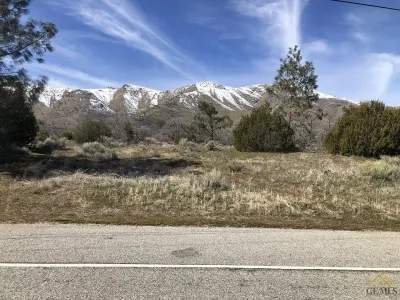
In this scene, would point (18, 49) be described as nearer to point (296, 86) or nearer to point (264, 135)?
Result: point (264, 135)

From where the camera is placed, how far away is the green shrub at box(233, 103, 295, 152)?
24906 mm

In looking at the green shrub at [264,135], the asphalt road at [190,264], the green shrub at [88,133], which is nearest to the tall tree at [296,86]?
the green shrub at [264,135]

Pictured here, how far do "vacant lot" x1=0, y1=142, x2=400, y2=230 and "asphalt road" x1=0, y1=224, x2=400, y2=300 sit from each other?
1189mm

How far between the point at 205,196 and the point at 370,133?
46.1ft

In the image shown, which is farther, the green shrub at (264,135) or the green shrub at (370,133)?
the green shrub at (264,135)

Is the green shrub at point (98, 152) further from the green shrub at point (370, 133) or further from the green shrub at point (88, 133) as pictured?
the green shrub at point (370, 133)

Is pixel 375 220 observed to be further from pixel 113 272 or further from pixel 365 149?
pixel 365 149

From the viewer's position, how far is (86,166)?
16.2m

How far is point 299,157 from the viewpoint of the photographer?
20984mm

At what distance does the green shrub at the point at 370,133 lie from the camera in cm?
2048

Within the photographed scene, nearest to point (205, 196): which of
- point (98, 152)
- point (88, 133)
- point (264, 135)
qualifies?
point (98, 152)

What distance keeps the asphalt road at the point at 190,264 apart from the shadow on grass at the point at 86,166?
6508 millimetres

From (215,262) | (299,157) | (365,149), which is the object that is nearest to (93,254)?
(215,262)

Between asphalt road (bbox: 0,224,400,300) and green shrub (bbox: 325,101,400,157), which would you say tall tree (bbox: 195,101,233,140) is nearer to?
green shrub (bbox: 325,101,400,157)
